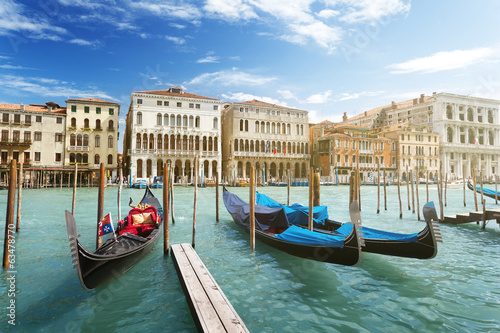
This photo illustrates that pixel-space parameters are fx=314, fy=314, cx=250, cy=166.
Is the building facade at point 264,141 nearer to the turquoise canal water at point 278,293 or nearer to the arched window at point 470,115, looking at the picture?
the turquoise canal water at point 278,293

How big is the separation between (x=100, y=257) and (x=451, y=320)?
4.00 m

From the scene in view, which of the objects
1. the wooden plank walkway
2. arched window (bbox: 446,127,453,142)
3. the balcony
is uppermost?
arched window (bbox: 446,127,453,142)

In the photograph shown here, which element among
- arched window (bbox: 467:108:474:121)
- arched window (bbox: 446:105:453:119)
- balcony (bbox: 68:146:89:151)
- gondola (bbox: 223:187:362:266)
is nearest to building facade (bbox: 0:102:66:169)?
balcony (bbox: 68:146:89:151)

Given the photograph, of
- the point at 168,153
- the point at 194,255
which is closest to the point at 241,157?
the point at 168,153

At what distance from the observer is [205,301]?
3211 millimetres

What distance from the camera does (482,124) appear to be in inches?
1713

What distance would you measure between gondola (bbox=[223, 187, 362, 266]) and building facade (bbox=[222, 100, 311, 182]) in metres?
24.3

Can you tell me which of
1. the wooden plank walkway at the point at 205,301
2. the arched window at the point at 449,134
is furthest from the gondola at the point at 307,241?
the arched window at the point at 449,134

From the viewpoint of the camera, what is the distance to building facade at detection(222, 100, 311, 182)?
3225 cm

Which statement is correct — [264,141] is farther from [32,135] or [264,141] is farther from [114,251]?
[114,251]

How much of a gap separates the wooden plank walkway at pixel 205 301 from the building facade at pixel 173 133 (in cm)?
2451

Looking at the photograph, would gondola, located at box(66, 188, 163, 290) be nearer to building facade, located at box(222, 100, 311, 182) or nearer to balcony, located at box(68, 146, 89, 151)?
balcony, located at box(68, 146, 89, 151)

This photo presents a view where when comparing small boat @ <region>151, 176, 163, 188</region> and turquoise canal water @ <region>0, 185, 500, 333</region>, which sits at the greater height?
small boat @ <region>151, 176, 163, 188</region>

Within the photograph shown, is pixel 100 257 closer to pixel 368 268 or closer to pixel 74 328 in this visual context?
pixel 74 328
